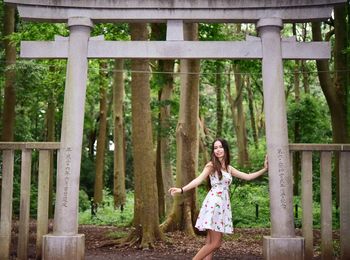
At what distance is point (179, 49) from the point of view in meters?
7.23

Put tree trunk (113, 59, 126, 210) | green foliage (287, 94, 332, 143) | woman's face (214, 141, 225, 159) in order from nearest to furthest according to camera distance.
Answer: woman's face (214, 141, 225, 159) < green foliage (287, 94, 332, 143) < tree trunk (113, 59, 126, 210)

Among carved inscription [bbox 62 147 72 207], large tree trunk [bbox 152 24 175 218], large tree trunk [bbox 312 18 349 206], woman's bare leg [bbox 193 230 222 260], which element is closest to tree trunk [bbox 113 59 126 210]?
large tree trunk [bbox 152 24 175 218]

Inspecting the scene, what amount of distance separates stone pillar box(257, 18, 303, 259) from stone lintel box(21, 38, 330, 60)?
0.61 ft

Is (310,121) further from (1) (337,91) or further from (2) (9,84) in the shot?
(2) (9,84)

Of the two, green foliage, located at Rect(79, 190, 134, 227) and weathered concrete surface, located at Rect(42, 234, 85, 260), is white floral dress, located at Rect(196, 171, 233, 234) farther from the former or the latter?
green foliage, located at Rect(79, 190, 134, 227)

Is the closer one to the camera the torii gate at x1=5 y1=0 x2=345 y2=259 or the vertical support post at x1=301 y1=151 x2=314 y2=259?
the torii gate at x1=5 y1=0 x2=345 y2=259

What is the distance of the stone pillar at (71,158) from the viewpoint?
6.97 meters

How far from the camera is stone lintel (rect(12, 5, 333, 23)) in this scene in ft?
24.1

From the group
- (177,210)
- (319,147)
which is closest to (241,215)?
(177,210)

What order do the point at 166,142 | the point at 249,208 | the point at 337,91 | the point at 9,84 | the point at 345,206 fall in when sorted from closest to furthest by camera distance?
1. the point at 345,206
2. the point at 9,84
3. the point at 337,91
4. the point at 166,142
5. the point at 249,208

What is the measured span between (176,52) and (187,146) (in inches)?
211

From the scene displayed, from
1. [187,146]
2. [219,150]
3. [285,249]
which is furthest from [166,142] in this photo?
[219,150]

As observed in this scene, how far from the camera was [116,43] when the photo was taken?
7.27 m

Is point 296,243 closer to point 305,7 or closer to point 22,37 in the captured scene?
point 305,7
